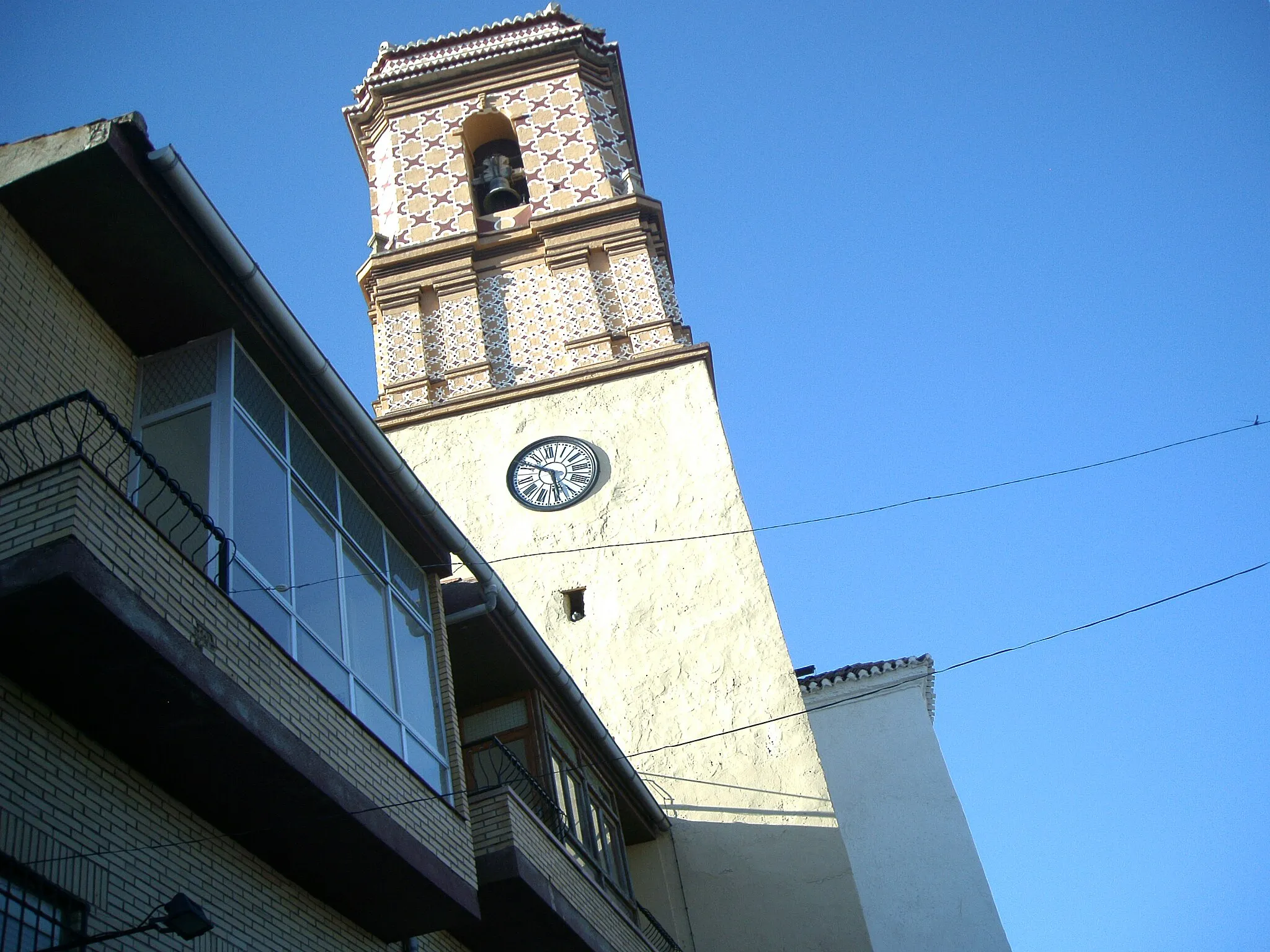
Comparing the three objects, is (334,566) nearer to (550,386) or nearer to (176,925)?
(176,925)

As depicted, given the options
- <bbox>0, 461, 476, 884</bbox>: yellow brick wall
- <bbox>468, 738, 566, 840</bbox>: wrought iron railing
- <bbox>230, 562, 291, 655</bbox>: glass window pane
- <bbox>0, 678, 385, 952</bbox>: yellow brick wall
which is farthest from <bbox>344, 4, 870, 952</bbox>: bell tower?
<bbox>230, 562, 291, 655</bbox>: glass window pane

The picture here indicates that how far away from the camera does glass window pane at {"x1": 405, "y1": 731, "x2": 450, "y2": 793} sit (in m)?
9.39

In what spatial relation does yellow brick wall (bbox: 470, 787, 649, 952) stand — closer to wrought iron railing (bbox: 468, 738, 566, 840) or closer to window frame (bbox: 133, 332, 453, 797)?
window frame (bbox: 133, 332, 453, 797)

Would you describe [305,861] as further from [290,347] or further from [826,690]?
[826,690]

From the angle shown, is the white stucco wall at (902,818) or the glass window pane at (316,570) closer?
the glass window pane at (316,570)

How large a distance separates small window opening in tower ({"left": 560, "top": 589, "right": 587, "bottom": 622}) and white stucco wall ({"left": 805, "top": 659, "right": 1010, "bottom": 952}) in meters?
3.47

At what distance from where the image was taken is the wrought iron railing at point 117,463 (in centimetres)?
702

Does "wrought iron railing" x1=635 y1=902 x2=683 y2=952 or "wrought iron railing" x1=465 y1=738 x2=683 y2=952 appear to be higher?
"wrought iron railing" x1=465 y1=738 x2=683 y2=952

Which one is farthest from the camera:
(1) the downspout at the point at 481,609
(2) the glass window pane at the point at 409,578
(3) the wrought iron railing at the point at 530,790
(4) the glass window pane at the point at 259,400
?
(3) the wrought iron railing at the point at 530,790

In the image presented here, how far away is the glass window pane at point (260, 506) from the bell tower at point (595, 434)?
763 cm

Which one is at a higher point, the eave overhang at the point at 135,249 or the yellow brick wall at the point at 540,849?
the eave overhang at the point at 135,249

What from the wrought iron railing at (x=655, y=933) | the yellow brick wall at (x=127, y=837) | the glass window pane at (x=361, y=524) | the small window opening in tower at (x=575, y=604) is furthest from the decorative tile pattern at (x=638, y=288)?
the yellow brick wall at (x=127, y=837)

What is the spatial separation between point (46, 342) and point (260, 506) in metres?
1.46

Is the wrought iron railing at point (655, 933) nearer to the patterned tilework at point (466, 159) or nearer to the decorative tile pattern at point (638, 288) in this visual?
the decorative tile pattern at point (638, 288)
